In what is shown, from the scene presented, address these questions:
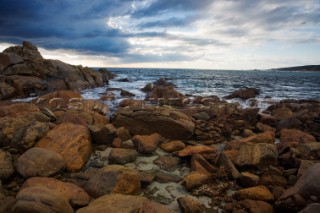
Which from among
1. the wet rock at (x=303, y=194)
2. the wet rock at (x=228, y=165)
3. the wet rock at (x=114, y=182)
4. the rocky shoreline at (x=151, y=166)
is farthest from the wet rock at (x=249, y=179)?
the wet rock at (x=114, y=182)

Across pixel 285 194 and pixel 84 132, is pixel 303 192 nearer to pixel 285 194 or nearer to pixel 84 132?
pixel 285 194

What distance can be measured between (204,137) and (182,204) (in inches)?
147

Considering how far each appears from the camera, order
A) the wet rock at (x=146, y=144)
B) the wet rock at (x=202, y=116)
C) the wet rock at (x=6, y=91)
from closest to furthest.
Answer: the wet rock at (x=146, y=144)
the wet rock at (x=202, y=116)
the wet rock at (x=6, y=91)

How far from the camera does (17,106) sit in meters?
9.20

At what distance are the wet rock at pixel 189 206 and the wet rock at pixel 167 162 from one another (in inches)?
57.3

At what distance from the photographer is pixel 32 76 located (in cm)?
2131

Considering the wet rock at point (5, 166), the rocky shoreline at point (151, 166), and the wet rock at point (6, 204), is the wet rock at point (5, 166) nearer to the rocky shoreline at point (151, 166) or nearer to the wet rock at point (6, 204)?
the rocky shoreline at point (151, 166)


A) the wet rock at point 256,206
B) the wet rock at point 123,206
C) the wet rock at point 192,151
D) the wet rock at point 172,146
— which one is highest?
the wet rock at point 123,206

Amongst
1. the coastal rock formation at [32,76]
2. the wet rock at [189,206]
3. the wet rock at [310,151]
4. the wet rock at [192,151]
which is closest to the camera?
the wet rock at [189,206]

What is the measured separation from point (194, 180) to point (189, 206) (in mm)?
852

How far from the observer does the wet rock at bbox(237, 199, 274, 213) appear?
394 centimetres

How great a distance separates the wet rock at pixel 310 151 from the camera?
580 centimetres

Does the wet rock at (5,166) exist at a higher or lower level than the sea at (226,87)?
higher

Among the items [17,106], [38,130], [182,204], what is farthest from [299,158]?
[17,106]
